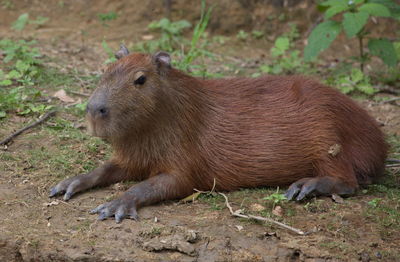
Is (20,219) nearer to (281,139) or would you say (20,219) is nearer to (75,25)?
(281,139)

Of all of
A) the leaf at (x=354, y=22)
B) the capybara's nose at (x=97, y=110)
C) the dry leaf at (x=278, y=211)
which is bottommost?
the dry leaf at (x=278, y=211)

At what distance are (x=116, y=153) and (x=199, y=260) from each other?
1455 mm

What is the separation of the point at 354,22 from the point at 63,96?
3355mm

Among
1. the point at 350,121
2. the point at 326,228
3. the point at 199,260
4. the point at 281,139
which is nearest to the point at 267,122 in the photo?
the point at 281,139

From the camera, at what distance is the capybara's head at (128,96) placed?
4.66m

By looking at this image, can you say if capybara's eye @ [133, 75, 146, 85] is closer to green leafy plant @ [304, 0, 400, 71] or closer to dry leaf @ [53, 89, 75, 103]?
dry leaf @ [53, 89, 75, 103]

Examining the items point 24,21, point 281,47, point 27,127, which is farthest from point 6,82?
point 281,47

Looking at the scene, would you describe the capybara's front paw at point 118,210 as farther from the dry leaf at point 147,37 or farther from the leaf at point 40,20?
the leaf at point 40,20

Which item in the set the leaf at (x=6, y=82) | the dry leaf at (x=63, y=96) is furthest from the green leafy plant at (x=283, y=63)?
the leaf at (x=6, y=82)

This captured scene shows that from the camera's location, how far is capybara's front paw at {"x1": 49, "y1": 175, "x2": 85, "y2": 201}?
15.8 ft

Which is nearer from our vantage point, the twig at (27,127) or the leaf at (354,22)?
the twig at (27,127)

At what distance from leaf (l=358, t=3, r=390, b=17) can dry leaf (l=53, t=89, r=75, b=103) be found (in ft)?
11.3

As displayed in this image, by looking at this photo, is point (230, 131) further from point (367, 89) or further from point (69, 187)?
point (367, 89)

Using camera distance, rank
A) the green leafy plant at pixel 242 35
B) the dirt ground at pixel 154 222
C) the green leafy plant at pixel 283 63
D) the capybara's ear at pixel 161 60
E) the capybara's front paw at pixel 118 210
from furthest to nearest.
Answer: the green leafy plant at pixel 242 35, the green leafy plant at pixel 283 63, the capybara's ear at pixel 161 60, the capybara's front paw at pixel 118 210, the dirt ground at pixel 154 222
